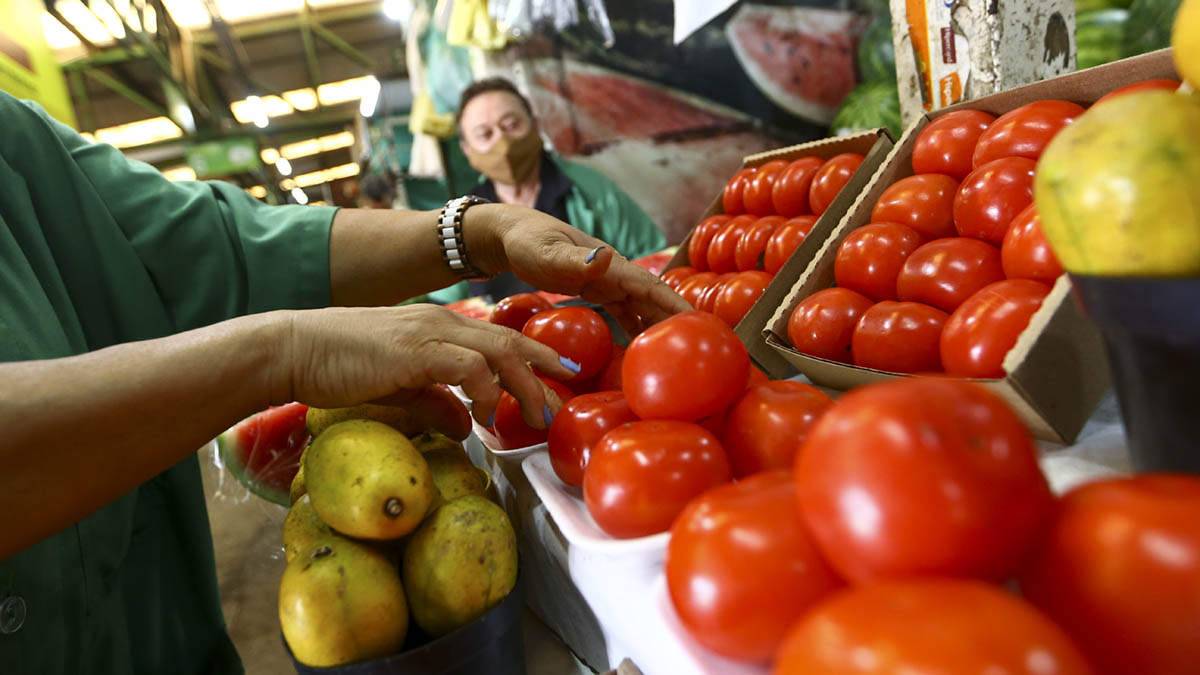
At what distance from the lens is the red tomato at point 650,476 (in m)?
0.82

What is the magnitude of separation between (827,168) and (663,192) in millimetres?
4320

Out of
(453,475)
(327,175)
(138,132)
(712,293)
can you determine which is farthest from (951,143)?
(327,175)

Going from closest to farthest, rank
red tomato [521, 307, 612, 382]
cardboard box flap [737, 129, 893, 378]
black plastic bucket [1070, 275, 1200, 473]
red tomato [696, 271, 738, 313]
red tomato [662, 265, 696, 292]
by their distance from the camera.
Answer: black plastic bucket [1070, 275, 1200, 473], red tomato [521, 307, 612, 382], cardboard box flap [737, 129, 893, 378], red tomato [696, 271, 738, 313], red tomato [662, 265, 696, 292]

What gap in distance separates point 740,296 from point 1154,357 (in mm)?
1140

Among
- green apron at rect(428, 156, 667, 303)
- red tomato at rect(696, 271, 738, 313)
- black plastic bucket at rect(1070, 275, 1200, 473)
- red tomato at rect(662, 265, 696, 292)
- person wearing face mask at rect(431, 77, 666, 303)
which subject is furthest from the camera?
green apron at rect(428, 156, 667, 303)

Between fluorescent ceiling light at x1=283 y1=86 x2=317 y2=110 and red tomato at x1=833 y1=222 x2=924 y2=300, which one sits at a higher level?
fluorescent ceiling light at x1=283 y1=86 x2=317 y2=110

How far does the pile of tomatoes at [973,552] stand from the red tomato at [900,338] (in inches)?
26.5

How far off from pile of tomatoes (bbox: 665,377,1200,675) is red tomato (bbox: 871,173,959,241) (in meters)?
1.04

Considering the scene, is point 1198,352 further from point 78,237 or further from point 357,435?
point 78,237

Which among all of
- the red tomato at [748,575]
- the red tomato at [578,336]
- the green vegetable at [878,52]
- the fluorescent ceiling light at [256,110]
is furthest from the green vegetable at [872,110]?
the fluorescent ceiling light at [256,110]

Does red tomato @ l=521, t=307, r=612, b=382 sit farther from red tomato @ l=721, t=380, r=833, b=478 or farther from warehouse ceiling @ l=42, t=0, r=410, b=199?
warehouse ceiling @ l=42, t=0, r=410, b=199

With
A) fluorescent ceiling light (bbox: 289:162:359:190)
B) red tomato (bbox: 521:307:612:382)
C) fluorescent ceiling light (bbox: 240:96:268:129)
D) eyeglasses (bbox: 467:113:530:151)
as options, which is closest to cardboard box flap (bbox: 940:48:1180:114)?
red tomato (bbox: 521:307:612:382)

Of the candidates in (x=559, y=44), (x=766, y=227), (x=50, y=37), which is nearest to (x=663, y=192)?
(x=559, y=44)

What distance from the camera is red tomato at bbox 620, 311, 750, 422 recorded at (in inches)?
37.7
